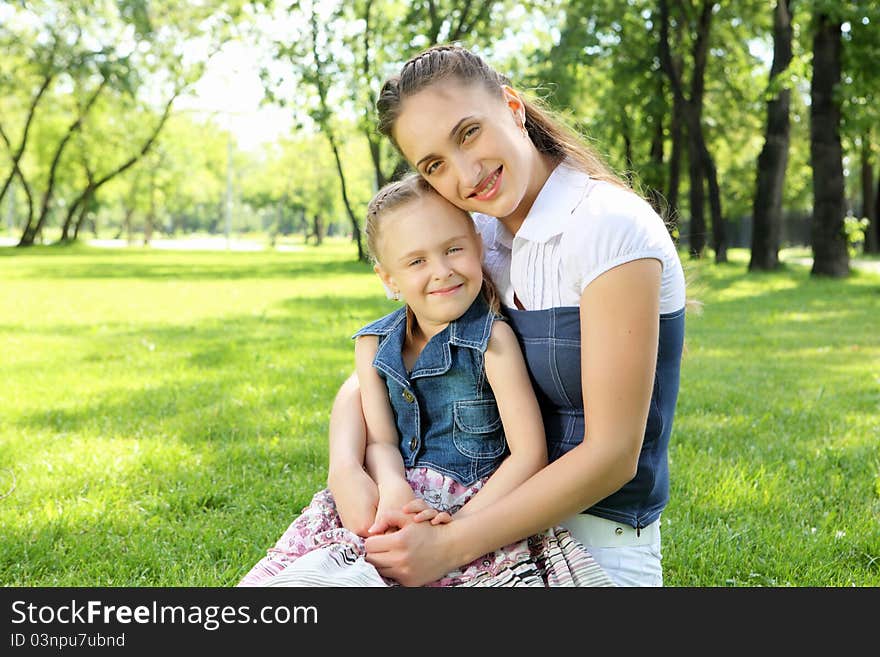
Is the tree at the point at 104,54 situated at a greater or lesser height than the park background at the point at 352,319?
greater

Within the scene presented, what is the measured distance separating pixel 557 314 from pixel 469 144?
1.57 feet

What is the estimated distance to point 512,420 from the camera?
2213 mm

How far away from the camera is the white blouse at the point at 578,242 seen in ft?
6.76

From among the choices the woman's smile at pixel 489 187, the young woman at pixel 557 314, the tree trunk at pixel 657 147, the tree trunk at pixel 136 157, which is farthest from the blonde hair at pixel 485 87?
the tree trunk at pixel 136 157

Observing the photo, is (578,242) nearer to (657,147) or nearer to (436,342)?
(436,342)

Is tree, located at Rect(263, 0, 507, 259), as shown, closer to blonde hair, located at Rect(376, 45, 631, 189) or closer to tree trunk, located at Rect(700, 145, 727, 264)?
tree trunk, located at Rect(700, 145, 727, 264)

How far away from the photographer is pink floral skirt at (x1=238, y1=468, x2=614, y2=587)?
1995mm

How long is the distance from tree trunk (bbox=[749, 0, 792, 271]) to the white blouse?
1835 centimetres

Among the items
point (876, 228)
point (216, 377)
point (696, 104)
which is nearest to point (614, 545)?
point (216, 377)

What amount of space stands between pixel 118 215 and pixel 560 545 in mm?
108137

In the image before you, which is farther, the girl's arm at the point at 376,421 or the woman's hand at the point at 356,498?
the girl's arm at the point at 376,421

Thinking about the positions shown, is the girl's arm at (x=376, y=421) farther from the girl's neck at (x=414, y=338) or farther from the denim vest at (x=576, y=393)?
the denim vest at (x=576, y=393)

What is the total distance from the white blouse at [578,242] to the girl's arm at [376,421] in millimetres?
429

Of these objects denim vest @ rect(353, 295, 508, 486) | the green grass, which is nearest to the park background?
the green grass
